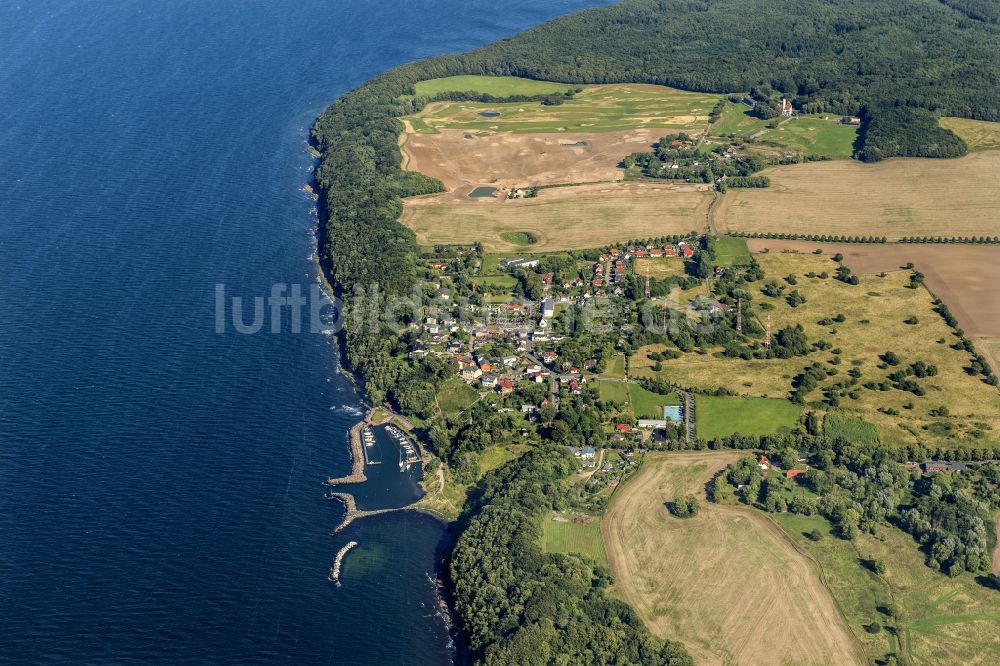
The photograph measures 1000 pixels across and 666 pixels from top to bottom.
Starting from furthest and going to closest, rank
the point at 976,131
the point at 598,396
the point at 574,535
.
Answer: the point at 976,131
the point at 598,396
the point at 574,535

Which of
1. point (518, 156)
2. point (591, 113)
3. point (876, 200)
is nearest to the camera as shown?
point (876, 200)

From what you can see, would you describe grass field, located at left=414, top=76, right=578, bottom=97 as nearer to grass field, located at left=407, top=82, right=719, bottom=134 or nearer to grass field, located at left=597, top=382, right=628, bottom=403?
grass field, located at left=407, top=82, right=719, bottom=134

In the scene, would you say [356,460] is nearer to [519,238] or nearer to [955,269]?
[519,238]

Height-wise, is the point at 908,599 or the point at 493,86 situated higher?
the point at 493,86

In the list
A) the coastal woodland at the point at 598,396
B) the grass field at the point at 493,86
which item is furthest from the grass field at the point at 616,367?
the grass field at the point at 493,86

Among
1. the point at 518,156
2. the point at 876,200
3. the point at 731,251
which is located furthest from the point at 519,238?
the point at 876,200

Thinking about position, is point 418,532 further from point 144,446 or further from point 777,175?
point 777,175

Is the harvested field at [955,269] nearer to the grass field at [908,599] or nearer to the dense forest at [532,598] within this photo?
the grass field at [908,599]
